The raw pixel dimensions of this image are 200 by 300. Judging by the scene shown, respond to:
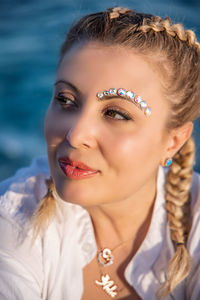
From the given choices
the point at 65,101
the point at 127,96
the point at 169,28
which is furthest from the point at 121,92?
the point at 169,28

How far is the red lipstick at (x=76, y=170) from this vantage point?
151 cm

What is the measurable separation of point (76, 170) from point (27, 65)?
14.1 feet

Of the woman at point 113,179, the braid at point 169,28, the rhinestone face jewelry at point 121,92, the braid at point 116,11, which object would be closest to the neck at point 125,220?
the woman at point 113,179

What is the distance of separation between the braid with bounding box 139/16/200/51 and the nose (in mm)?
497

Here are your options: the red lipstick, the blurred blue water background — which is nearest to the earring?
the red lipstick

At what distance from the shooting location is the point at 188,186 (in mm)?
1897

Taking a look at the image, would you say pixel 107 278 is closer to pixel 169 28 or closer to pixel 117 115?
pixel 117 115

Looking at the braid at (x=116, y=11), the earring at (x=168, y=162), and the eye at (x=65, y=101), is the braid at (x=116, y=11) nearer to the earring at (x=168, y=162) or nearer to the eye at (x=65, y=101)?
the eye at (x=65, y=101)

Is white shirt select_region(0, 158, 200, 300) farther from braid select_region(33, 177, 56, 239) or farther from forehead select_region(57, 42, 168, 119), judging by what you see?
forehead select_region(57, 42, 168, 119)

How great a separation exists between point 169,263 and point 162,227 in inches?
7.6

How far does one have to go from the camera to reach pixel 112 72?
1494 mm

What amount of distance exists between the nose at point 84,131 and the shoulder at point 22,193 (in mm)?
519

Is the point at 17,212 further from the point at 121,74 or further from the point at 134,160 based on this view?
the point at 121,74

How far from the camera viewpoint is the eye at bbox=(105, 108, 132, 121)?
1.52 metres
